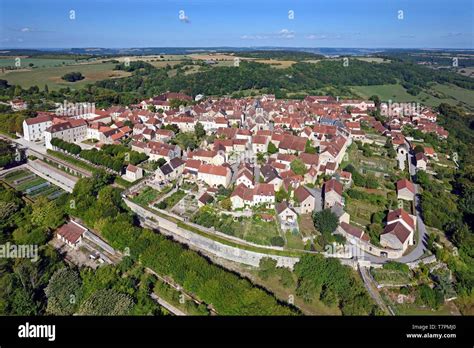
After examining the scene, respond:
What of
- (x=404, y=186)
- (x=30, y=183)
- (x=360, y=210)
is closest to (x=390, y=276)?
(x=360, y=210)

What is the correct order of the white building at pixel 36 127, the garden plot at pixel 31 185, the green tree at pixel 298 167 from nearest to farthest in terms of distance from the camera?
the green tree at pixel 298 167
the garden plot at pixel 31 185
the white building at pixel 36 127

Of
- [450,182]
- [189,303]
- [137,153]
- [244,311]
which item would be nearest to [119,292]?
[189,303]

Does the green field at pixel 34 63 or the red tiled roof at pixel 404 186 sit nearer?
the red tiled roof at pixel 404 186

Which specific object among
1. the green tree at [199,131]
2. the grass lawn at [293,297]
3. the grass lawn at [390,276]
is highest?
the green tree at [199,131]

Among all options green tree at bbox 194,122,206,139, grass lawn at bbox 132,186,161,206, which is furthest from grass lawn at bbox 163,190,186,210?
green tree at bbox 194,122,206,139

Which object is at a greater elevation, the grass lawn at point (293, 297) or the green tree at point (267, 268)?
the green tree at point (267, 268)

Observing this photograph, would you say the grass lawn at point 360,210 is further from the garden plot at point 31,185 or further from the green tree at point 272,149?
the garden plot at point 31,185

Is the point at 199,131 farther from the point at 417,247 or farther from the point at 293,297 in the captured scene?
the point at 417,247

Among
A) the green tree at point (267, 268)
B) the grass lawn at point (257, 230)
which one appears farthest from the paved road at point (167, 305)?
the grass lawn at point (257, 230)
